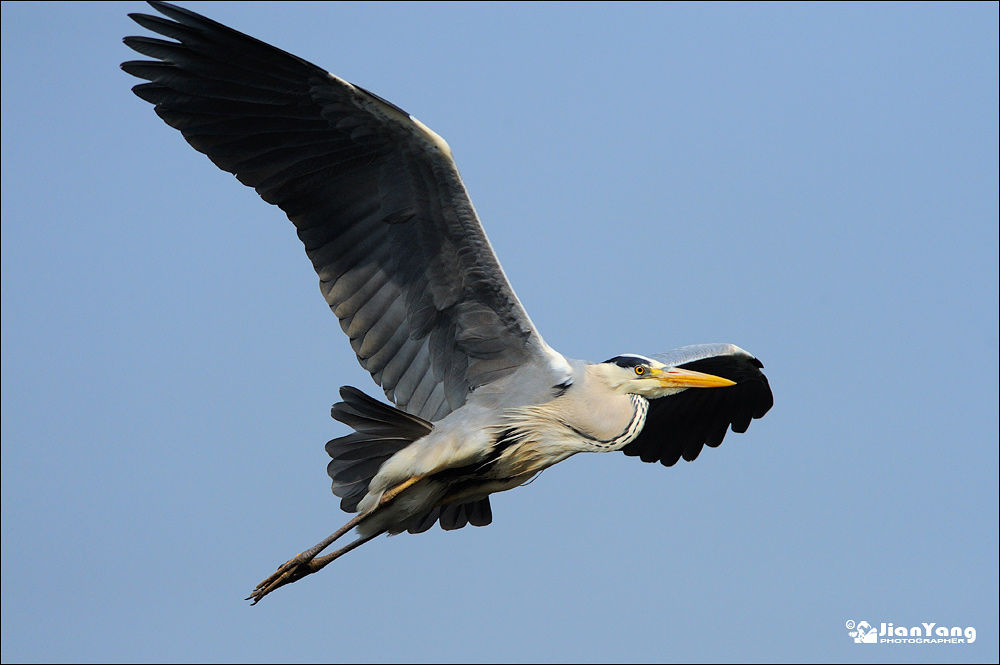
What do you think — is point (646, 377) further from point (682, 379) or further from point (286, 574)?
point (286, 574)

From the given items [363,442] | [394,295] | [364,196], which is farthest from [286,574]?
[364,196]

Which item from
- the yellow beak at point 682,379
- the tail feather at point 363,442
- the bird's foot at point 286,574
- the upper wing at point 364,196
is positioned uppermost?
the upper wing at point 364,196

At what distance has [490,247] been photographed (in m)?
7.59

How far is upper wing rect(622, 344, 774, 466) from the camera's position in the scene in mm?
10227

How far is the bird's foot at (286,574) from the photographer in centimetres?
773

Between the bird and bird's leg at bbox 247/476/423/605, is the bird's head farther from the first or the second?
bird's leg at bbox 247/476/423/605

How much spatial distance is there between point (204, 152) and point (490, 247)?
1991mm

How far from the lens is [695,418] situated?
1035 centimetres

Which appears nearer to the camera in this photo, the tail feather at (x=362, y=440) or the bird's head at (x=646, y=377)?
the tail feather at (x=362, y=440)

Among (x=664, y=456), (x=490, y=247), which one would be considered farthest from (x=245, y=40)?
(x=664, y=456)

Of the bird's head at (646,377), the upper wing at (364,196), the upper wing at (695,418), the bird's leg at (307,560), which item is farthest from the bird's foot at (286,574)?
the upper wing at (695,418)

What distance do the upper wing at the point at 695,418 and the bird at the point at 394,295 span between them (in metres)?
1.67

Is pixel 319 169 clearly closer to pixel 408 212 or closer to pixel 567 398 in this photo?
pixel 408 212

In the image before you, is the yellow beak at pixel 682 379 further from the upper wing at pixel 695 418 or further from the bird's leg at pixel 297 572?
the bird's leg at pixel 297 572
